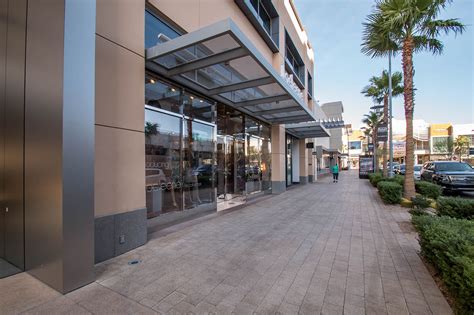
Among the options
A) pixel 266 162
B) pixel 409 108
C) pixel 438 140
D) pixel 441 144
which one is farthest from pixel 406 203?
pixel 438 140

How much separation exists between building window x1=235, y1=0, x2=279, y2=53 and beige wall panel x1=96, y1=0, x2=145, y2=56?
5.69m

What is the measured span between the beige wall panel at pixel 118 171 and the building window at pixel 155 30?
8.28ft

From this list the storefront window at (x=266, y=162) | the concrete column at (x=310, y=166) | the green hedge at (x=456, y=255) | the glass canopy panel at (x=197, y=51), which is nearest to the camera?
the green hedge at (x=456, y=255)

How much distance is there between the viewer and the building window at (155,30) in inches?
218

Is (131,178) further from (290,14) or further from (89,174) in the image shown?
(290,14)

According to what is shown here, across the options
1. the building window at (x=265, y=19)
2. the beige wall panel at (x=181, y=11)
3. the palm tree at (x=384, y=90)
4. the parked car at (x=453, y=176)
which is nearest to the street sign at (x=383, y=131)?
the palm tree at (x=384, y=90)

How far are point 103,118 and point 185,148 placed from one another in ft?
11.3

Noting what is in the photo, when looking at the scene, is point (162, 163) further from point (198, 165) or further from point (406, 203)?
point (406, 203)

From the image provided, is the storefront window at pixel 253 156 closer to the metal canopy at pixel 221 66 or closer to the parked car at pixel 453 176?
the metal canopy at pixel 221 66

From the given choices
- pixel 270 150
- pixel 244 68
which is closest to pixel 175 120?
pixel 244 68

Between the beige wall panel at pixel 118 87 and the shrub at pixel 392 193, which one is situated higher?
the beige wall panel at pixel 118 87

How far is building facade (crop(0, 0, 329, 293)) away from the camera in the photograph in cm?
306

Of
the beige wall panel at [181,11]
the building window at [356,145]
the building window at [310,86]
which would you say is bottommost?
the beige wall panel at [181,11]

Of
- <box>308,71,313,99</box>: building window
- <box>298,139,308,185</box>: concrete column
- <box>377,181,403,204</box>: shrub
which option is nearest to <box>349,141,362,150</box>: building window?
<box>308,71,313,99</box>: building window
